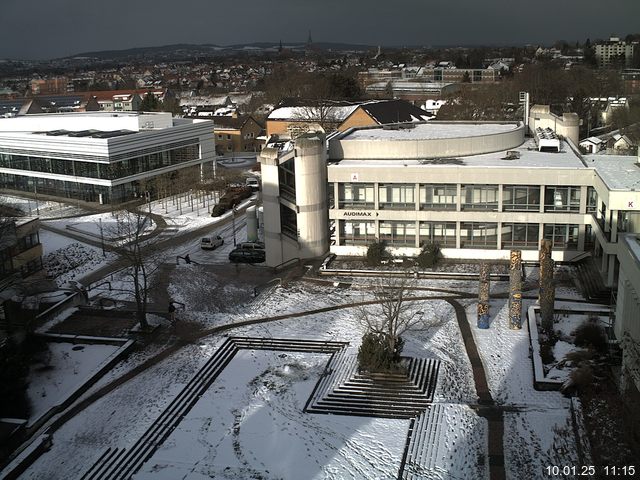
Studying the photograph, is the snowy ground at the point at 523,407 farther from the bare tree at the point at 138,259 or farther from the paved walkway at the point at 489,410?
the bare tree at the point at 138,259

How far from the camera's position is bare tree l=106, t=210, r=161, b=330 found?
1092 inches

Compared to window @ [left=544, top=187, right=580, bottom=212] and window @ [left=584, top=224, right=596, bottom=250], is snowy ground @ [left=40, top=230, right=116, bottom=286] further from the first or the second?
window @ [left=584, top=224, right=596, bottom=250]

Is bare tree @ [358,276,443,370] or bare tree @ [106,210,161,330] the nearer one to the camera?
bare tree @ [358,276,443,370]

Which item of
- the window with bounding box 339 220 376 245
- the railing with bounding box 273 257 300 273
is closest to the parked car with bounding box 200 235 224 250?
the railing with bounding box 273 257 300 273

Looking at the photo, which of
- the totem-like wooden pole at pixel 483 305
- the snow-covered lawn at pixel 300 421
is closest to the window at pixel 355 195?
the snow-covered lawn at pixel 300 421

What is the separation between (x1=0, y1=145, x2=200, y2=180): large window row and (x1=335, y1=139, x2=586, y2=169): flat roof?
2236 cm

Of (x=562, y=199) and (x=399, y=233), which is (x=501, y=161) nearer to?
(x=562, y=199)

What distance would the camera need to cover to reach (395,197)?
117ft

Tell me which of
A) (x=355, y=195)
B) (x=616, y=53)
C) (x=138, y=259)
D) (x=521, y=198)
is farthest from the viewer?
(x=616, y=53)

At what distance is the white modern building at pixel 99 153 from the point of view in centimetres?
5275

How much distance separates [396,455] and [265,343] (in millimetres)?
8762

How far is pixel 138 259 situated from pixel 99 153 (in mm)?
26870

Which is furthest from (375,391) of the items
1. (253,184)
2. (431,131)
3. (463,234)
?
(253,184)

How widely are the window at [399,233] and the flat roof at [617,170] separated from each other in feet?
31.3
